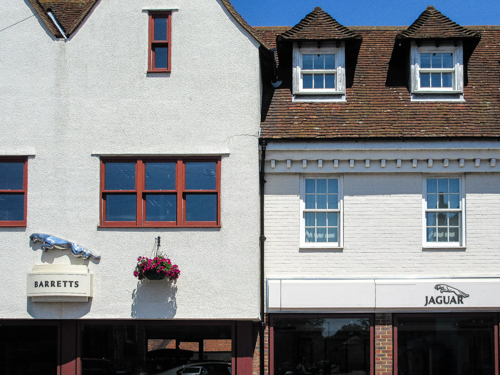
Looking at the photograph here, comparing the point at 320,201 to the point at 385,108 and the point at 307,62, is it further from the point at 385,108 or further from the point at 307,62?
the point at 307,62

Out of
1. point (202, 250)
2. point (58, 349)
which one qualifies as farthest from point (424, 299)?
point (58, 349)

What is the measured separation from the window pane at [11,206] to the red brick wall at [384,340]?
316 inches

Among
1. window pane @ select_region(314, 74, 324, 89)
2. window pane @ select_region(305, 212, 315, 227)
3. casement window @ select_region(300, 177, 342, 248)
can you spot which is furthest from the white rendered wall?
window pane @ select_region(314, 74, 324, 89)

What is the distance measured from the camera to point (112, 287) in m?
13.3

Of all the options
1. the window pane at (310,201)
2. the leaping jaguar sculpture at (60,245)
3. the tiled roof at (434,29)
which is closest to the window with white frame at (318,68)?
the tiled roof at (434,29)

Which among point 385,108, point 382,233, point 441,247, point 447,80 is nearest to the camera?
point 441,247

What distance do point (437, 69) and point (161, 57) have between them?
6.51 m

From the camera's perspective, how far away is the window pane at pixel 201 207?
532 inches

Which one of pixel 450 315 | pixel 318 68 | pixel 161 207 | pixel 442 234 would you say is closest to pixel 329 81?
pixel 318 68

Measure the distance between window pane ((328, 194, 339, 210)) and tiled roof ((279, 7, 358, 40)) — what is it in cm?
379

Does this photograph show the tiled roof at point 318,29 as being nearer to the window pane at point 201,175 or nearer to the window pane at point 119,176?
the window pane at point 201,175

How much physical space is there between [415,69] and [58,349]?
33.8 ft

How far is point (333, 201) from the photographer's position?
46.7 feet

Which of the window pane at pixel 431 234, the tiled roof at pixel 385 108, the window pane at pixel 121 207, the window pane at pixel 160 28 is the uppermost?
the window pane at pixel 160 28
